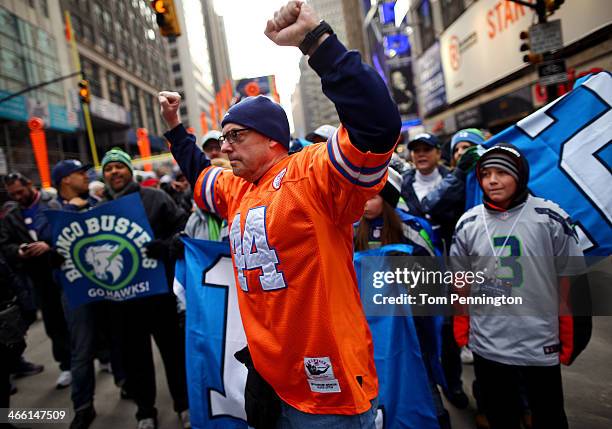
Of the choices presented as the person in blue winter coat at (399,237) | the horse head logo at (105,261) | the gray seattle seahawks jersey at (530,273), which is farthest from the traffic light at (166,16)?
the gray seattle seahawks jersey at (530,273)

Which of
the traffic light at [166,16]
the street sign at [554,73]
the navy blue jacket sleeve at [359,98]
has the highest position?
the traffic light at [166,16]

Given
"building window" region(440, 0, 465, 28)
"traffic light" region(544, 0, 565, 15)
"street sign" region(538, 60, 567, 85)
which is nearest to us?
"traffic light" region(544, 0, 565, 15)

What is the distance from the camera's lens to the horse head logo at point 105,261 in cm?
338

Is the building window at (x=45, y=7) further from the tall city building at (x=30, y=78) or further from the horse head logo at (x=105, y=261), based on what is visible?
the horse head logo at (x=105, y=261)

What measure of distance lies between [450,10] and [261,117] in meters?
20.9

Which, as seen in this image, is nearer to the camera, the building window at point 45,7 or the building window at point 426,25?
the building window at point 426,25

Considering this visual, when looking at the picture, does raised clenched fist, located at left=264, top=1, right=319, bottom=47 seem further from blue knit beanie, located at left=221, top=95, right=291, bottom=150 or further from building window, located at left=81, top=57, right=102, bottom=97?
building window, located at left=81, top=57, right=102, bottom=97

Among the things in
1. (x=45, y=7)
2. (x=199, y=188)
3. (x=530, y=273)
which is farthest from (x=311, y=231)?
(x=45, y=7)

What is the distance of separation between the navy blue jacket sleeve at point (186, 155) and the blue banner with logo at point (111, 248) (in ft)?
3.10

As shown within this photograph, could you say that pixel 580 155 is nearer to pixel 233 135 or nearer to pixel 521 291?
pixel 521 291

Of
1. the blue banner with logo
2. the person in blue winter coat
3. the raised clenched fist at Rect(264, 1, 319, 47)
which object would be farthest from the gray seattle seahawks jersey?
the blue banner with logo

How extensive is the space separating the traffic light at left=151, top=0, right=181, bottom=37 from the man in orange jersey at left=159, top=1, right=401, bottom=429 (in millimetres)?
6590

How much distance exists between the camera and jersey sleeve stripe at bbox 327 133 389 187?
4.46ft

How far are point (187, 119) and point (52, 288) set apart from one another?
8640 centimetres
